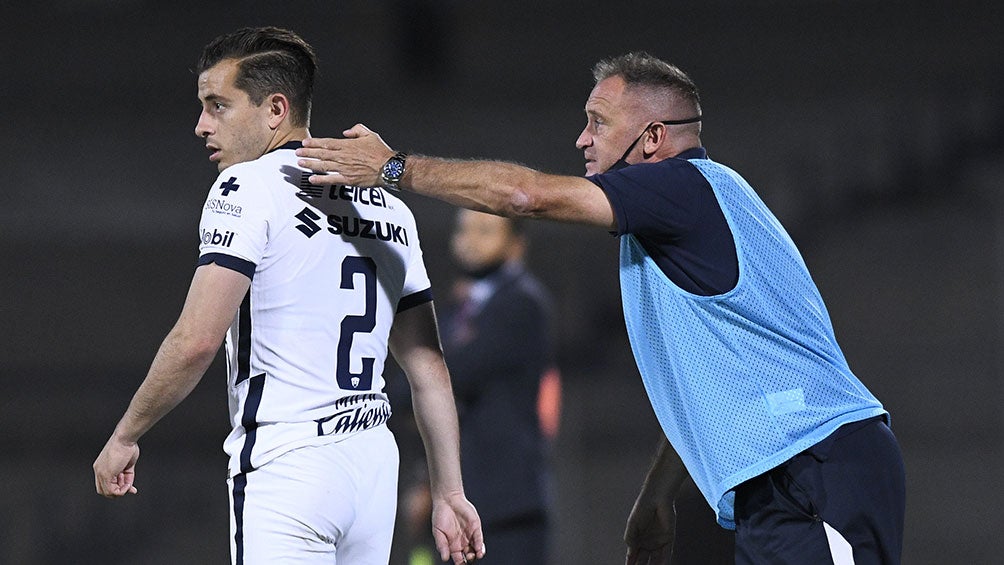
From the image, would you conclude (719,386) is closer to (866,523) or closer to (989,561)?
(866,523)

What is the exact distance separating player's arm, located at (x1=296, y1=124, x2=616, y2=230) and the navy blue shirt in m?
0.07

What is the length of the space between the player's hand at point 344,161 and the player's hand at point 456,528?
37.0 inches

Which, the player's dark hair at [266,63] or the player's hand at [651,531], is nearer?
the player's dark hair at [266,63]

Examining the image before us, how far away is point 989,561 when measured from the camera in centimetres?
954

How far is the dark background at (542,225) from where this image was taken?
981cm

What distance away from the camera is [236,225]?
114 inches

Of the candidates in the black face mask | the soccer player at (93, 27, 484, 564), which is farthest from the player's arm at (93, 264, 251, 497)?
the black face mask

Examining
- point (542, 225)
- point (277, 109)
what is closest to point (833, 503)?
point (277, 109)

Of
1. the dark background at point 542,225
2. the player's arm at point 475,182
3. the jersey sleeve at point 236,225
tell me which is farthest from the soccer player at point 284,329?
the dark background at point 542,225


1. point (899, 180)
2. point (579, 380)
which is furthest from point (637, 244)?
point (899, 180)

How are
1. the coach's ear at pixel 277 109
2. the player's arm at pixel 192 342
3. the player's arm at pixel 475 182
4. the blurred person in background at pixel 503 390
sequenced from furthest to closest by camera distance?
the blurred person in background at pixel 503 390
the coach's ear at pixel 277 109
the player's arm at pixel 475 182
the player's arm at pixel 192 342

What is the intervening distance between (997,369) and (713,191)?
27.9 ft

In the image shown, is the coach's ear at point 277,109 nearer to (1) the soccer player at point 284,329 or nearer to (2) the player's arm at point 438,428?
(1) the soccer player at point 284,329

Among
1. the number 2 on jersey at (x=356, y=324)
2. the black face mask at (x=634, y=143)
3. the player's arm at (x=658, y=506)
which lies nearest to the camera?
the number 2 on jersey at (x=356, y=324)
